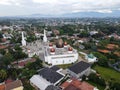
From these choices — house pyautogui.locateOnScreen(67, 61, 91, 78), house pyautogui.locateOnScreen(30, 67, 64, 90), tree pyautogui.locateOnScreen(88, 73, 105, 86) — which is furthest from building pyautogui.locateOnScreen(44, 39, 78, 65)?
tree pyautogui.locateOnScreen(88, 73, 105, 86)

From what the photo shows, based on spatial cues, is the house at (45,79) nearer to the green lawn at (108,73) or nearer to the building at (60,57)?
the building at (60,57)

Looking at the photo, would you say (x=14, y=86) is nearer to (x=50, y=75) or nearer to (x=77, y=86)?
(x=50, y=75)

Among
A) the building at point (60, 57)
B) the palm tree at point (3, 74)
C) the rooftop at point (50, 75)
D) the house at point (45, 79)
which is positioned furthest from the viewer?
the building at point (60, 57)

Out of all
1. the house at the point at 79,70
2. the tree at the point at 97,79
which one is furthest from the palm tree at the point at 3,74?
the tree at the point at 97,79

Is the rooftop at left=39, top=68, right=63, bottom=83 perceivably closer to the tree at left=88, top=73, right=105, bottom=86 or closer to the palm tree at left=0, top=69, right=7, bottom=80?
the tree at left=88, top=73, right=105, bottom=86

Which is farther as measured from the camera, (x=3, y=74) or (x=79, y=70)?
(x=79, y=70)

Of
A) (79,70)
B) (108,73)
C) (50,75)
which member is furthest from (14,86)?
(108,73)
